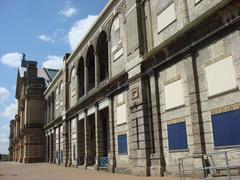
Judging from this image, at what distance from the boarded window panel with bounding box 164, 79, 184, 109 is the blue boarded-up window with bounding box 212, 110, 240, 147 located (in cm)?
235

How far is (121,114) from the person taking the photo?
64.7 feet

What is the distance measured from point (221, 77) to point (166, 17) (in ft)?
16.6

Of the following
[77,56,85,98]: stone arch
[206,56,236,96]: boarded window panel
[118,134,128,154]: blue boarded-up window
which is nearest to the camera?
[206,56,236,96]: boarded window panel

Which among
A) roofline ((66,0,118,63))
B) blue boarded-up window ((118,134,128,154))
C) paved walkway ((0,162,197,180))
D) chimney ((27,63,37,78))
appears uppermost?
chimney ((27,63,37,78))

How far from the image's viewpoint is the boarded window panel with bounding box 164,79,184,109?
13.9 m

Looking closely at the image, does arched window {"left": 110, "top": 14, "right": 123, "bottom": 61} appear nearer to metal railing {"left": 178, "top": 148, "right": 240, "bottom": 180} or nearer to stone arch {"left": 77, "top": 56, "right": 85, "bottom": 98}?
stone arch {"left": 77, "top": 56, "right": 85, "bottom": 98}

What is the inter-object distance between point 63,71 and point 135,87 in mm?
18898

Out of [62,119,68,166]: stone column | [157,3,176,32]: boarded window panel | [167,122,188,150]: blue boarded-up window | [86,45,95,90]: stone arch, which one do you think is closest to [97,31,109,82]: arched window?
[86,45,95,90]: stone arch

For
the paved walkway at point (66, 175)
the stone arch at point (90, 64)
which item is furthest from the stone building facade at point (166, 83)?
the stone arch at point (90, 64)

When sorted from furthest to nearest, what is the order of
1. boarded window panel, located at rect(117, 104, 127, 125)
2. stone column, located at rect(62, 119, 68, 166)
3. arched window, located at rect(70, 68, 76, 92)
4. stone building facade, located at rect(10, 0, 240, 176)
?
stone column, located at rect(62, 119, 68, 166), arched window, located at rect(70, 68, 76, 92), boarded window panel, located at rect(117, 104, 127, 125), stone building facade, located at rect(10, 0, 240, 176)

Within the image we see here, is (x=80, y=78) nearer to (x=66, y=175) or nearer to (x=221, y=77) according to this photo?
(x=66, y=175)

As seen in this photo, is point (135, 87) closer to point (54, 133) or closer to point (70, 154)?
point (70, 154)

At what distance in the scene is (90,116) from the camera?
27016 millimetres

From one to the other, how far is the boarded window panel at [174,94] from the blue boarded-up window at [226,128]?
2.35m
